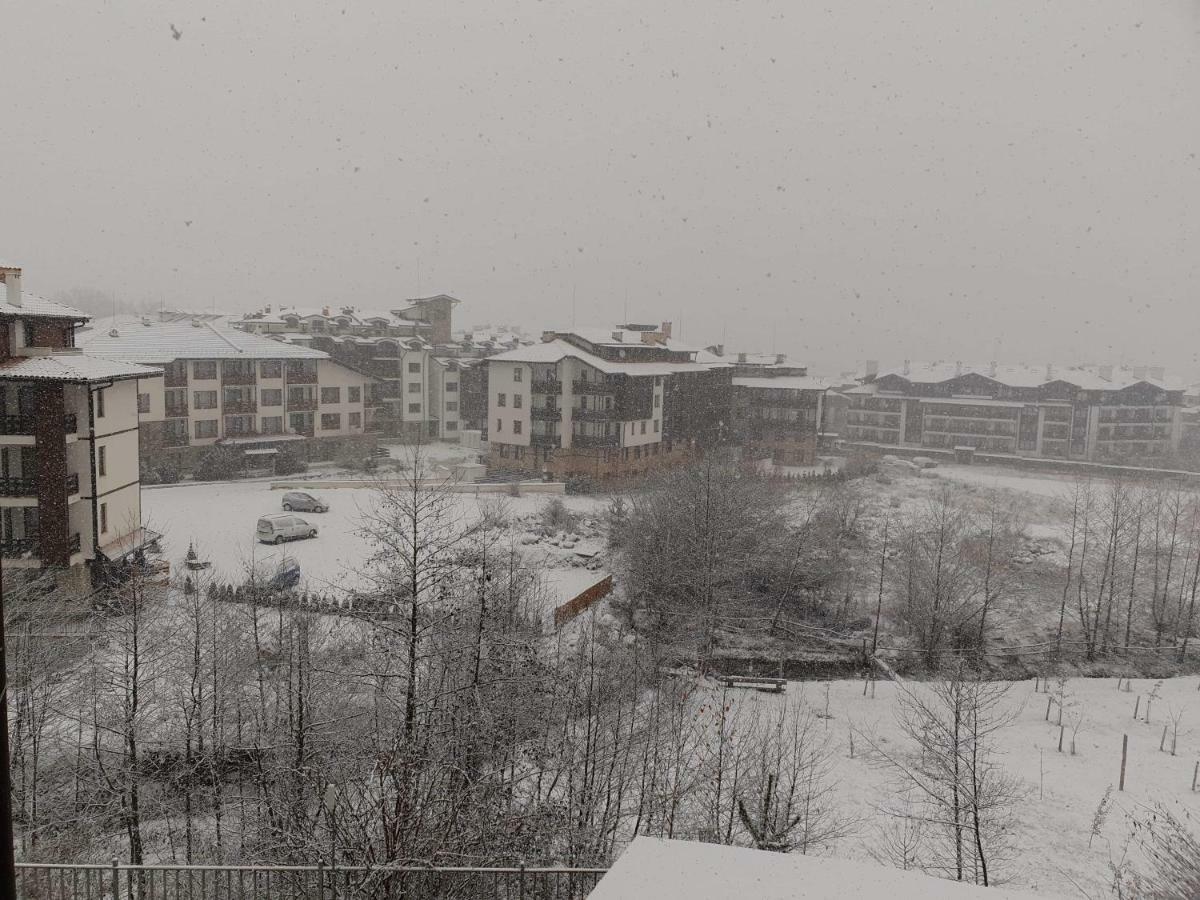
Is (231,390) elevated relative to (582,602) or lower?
elevated

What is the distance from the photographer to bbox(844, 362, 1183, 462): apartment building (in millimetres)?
50219

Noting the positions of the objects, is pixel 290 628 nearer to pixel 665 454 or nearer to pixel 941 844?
pixel 941 844

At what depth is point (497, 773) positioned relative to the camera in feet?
39.1

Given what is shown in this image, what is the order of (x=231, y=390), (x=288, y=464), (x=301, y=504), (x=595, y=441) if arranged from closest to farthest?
(x=301, y=504)
(x=231, y=390)
(x=288, y=464)
(x=595, y=441)

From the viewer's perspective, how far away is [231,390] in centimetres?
3500

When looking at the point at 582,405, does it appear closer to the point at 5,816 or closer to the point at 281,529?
the point at 281,529

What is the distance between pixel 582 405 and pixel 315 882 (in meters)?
28.5

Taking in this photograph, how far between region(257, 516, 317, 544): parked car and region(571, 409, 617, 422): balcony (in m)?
14.3

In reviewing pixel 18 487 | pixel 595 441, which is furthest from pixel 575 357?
pixel 18 487

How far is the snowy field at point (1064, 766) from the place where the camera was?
527 inches

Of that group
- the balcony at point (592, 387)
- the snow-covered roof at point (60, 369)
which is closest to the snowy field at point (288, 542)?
the snow-covered roof at point (60, 369)

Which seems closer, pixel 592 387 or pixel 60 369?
pixel 60 369

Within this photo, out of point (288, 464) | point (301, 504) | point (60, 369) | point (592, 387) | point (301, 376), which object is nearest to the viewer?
point (60, 369)

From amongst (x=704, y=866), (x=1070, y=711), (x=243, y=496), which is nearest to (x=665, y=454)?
(x=243, y=496)
